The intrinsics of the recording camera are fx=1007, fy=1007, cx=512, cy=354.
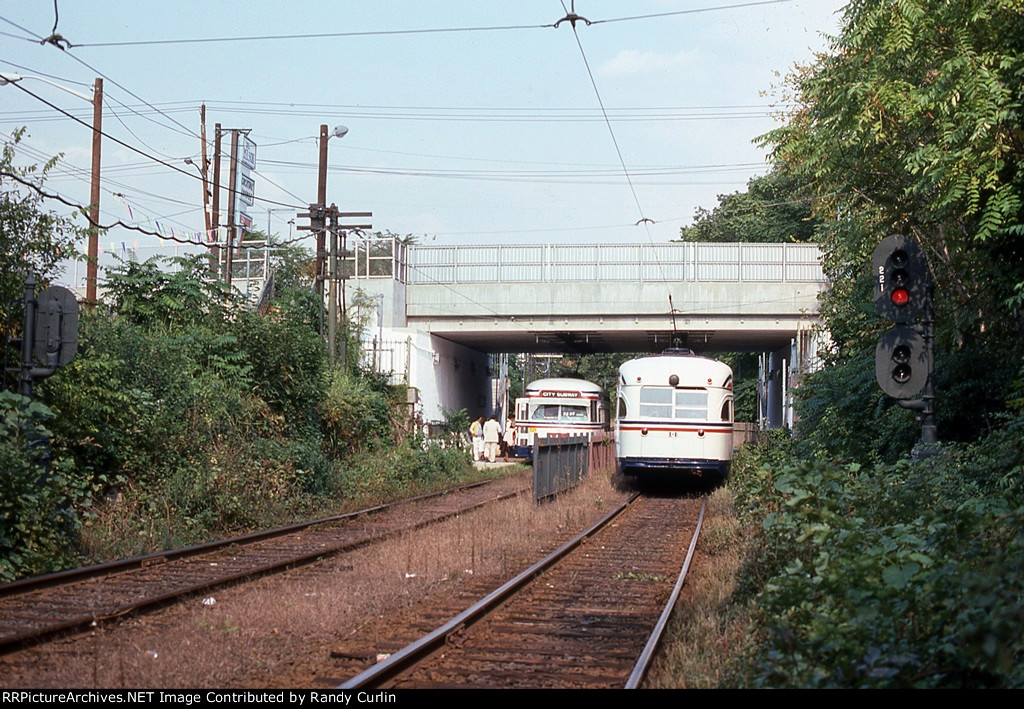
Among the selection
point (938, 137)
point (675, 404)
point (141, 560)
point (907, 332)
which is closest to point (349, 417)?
point (675, 404)

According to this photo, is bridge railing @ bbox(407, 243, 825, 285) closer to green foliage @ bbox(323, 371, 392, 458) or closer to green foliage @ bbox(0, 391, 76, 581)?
green foliage @ bbox(323, 371, 392, 458)

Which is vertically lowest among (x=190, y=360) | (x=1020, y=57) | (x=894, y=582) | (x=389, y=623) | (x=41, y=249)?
(x=389, y=623)

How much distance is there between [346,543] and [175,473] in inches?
130

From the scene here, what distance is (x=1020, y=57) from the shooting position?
1102 centimetres

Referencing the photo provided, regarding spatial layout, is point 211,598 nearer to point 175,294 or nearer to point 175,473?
point 175,473

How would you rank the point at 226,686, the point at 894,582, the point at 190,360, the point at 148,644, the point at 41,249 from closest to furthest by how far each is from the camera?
the point at 894,582
the point at 226,686
the point at 148,644
the point at 41,249
the point at 190,360

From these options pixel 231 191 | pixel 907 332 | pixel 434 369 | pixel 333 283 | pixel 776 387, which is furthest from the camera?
pixel 776 387

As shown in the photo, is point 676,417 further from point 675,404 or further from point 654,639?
point 654,639

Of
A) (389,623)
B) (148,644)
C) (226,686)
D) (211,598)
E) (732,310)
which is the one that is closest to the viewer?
(226,686)

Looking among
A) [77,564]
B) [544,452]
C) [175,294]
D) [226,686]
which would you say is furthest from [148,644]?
[175,294]

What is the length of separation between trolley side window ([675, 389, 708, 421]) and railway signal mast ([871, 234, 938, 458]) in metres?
10.2

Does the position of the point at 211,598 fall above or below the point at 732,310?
below

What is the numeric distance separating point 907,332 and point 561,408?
2244 cm

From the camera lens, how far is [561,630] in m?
8.26
